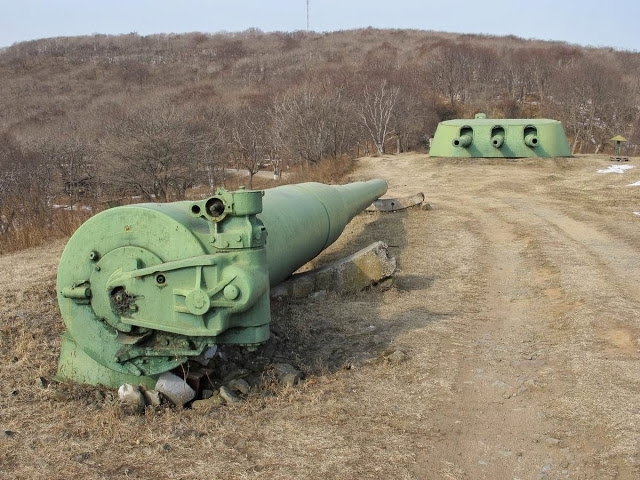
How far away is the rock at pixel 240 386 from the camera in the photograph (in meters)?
5.30

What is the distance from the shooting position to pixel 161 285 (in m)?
4.88

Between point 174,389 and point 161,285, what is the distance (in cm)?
91

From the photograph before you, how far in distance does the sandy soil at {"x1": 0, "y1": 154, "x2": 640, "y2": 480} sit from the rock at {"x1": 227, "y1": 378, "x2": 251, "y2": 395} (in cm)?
24

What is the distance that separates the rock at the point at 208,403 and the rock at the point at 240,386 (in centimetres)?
18

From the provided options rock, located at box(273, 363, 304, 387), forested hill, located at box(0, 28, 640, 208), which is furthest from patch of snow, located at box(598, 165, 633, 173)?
rock, located at box(273, 363, 304, 387)

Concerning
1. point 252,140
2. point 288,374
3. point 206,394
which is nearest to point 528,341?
point 288,374

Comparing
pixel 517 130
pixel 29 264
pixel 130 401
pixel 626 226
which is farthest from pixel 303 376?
pixel 517 130

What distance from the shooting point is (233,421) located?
4.80 m

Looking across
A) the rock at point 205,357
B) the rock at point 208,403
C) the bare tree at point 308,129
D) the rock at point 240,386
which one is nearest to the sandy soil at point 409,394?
the rock at point 208,403

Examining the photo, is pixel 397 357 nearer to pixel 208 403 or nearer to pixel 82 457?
pixel 208 403

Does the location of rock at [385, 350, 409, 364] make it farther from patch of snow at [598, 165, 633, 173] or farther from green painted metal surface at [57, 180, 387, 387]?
patch of snow at [598, 165, 633, 173]

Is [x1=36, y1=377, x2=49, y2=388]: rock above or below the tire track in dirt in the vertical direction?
above

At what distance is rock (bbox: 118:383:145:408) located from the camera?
5051 millimetres

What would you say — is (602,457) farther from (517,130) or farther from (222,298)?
→ (517,130)
